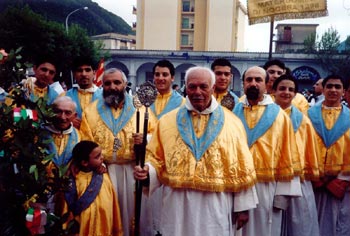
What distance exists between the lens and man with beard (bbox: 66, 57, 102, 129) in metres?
6.65

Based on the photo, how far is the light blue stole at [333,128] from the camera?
5.90 m

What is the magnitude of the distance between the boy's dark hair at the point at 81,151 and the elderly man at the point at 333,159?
2.85m

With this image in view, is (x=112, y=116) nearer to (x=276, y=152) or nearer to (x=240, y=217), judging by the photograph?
(x=276, y=152)

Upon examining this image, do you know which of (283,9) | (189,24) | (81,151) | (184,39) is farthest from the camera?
(184,39)

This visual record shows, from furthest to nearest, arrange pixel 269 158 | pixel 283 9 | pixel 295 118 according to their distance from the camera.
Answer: pixel 283 9 → pixel 295 118 → pixel 269 158

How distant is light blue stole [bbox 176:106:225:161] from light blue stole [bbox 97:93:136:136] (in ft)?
4.12

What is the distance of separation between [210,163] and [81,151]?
4.59 ft

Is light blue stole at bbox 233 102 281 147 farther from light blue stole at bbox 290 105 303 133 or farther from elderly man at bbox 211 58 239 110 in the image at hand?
elderly man at bbox 211 58 239 110

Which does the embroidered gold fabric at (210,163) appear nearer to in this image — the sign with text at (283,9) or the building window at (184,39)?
the sign with text at (283,9)

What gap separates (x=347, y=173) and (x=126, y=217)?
2.72 meters

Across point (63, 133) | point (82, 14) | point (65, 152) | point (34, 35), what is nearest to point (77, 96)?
point (63, 133)

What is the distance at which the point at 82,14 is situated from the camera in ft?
207

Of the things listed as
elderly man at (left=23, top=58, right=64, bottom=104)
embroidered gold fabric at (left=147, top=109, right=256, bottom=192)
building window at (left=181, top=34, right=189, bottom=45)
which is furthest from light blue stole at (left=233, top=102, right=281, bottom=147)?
building window at (left=181, top=34, right=189, bottom=45)

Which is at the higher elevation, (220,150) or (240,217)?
(220,150)
